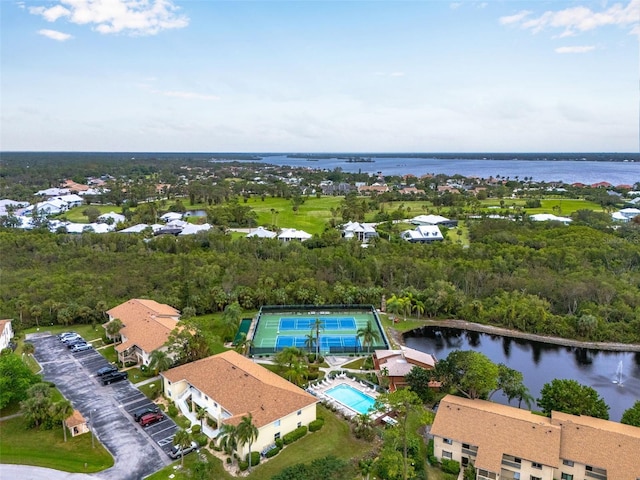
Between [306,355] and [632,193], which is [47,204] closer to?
[306,355]

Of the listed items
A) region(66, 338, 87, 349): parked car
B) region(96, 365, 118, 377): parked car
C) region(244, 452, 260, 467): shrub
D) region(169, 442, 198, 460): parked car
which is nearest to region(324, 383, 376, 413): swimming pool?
region(244, 452, 260, 467): shrub

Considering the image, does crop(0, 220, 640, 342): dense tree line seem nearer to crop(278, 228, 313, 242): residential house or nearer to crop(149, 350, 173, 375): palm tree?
crop(278, 228, 313, 242): residential house

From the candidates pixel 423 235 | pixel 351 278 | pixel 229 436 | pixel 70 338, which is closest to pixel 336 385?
pixel 229 436

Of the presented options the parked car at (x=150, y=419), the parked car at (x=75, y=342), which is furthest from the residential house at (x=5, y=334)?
the parked car at (x=150, y=419)

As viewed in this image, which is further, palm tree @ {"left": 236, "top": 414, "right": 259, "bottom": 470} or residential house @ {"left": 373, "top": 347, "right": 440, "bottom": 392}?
residential house @ {"left": 373, "top": 347, "right": 440, "bottom": 392}

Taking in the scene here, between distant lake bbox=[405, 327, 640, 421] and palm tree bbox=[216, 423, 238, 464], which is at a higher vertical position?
palm tree bbox=[216, 423, 238, 464]

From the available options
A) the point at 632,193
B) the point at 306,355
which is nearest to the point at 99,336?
the point at 306,355
